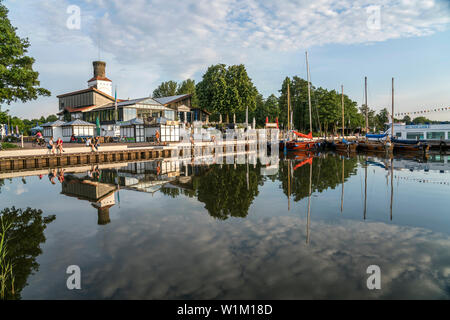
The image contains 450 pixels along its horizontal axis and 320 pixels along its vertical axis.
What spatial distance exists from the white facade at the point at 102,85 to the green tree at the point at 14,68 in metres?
46.7

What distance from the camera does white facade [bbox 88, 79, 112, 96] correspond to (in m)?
73.4

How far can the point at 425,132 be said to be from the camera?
176 feet

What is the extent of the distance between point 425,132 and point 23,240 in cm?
6236

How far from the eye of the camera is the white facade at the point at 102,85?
Result: 73375 millimetres

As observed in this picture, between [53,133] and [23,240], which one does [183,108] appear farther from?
[23,240]

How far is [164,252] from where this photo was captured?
29.8ft

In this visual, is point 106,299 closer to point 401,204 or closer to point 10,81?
point 401,204

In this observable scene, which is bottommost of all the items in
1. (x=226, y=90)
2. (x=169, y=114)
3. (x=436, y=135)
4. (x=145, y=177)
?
(x=145, y=177)

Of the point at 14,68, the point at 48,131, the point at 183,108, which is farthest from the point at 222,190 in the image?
the point at 183,108

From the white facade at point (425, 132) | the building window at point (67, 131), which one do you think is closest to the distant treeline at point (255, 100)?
the white facade at point (425, 132)
